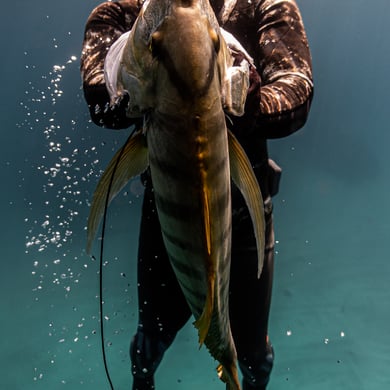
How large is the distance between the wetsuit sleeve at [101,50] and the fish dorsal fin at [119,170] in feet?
1.00

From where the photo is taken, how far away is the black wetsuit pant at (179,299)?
89.5 inches

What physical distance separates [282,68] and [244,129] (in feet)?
1.67

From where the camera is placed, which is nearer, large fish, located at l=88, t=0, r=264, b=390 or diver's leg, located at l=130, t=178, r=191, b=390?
large fish, located at l=88, t=0, r=264, b=390

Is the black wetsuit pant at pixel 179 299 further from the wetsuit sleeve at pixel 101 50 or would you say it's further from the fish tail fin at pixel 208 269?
the fish tail fin at pixel 208 269

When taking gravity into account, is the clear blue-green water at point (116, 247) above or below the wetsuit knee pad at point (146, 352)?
below

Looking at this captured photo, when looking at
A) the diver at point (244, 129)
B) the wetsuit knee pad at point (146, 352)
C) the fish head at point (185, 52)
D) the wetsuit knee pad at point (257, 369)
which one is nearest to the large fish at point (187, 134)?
the fish head at point (185, 52)

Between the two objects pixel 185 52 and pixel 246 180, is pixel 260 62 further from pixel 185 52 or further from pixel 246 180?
pixel 185 52

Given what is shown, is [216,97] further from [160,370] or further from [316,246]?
[316,246]

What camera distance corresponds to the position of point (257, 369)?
2559 millimetres

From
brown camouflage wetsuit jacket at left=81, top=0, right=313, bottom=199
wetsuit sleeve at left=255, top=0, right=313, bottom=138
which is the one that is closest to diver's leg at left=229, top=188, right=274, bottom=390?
brown camouflage wetsuit jacket at left=81, top=0, right=313, bottom=199

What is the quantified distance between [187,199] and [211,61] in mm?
279

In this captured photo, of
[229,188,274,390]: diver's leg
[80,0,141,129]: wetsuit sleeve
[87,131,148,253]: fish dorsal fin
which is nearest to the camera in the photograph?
[87,131,148,253]: fish dorsal fin

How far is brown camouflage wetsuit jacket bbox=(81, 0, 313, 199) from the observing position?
1.51 metres

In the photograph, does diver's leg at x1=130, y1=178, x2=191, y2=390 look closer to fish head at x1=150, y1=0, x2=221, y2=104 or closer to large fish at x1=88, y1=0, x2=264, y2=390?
large fish at x1=88, y1=0, x2=264, y2=390
